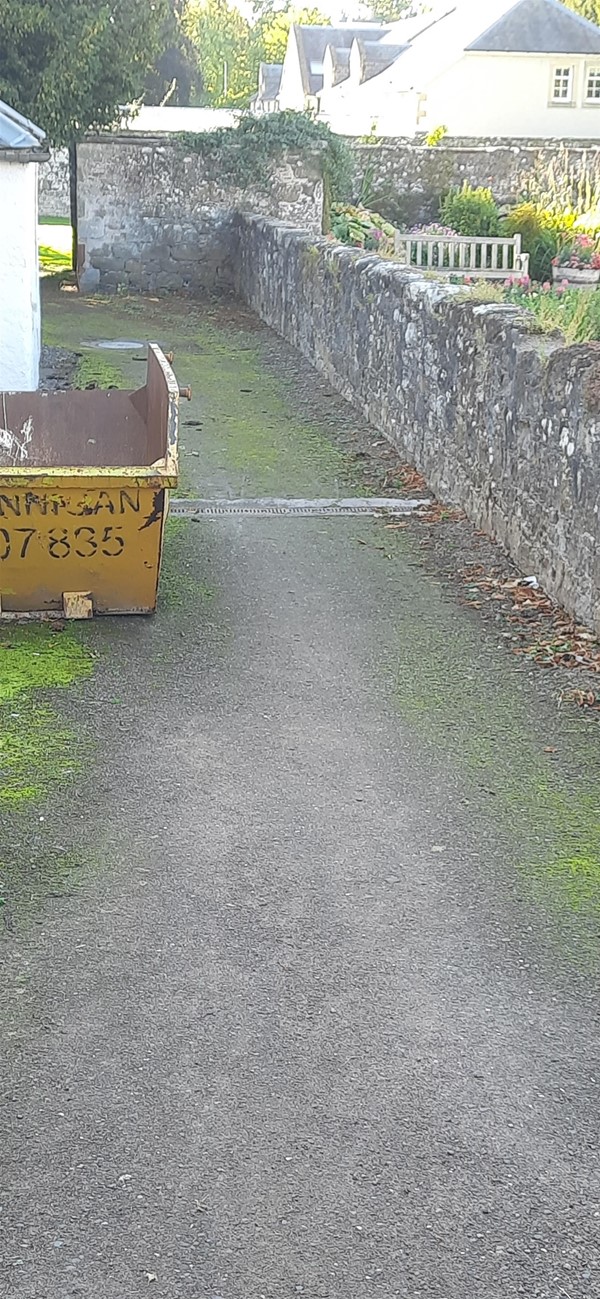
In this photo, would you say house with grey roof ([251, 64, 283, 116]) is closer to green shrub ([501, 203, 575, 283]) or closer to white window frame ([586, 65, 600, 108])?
white window frame ([586, 65, 600, 108])

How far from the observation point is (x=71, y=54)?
2225 centimetres

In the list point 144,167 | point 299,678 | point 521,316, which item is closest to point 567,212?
point 144,167

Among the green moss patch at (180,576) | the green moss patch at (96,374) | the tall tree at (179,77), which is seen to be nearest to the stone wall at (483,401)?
the green moss patch at (180,576)

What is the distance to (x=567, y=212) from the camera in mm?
31328

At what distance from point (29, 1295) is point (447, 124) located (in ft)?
164

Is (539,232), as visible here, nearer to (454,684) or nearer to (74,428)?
(74,428)

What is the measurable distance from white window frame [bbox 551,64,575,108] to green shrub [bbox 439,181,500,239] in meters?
22.0

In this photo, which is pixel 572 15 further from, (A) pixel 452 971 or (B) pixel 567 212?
(A) pixel 452 971

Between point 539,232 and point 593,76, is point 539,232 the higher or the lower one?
the lower one

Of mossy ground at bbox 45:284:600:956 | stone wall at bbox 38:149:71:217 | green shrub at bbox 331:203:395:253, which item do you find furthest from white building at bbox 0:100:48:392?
stone wall at bbox 38:149:71:217

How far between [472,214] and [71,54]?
9856 millimetres

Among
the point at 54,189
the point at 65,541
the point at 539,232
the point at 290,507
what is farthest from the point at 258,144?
the point at 54,189

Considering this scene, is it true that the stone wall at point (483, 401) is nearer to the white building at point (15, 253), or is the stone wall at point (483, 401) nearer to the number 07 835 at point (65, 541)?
the number 07 835 at point (65, 541)

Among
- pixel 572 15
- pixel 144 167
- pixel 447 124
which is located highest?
pixel 572 15
